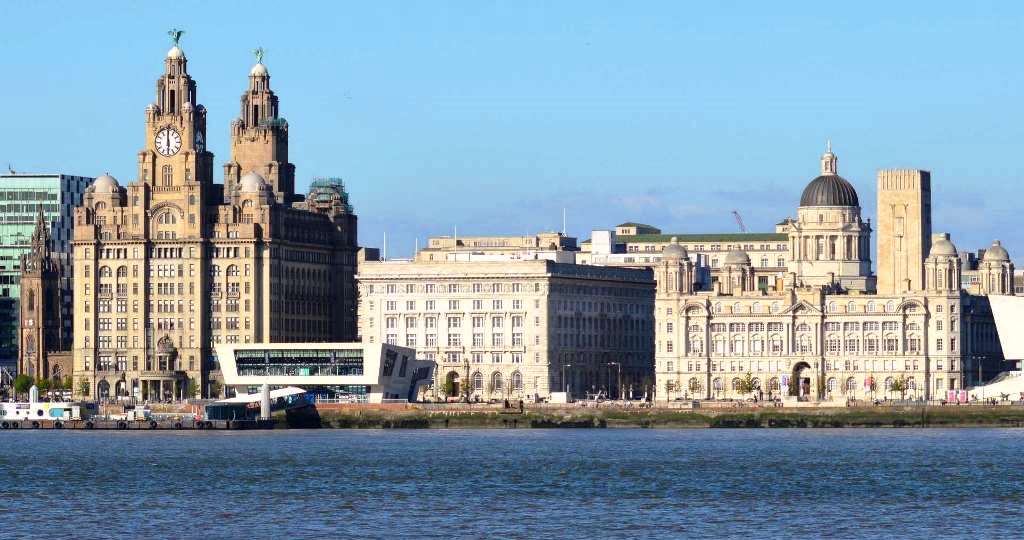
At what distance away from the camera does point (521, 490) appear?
138 metres

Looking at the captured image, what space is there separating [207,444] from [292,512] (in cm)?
7866

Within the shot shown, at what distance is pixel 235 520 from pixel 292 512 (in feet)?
15.9

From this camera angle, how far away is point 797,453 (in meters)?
178

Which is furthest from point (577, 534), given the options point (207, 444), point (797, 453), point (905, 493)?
point (207, 444)

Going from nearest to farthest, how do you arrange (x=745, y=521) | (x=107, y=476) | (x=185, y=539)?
(x=185, y=539) → (x=745, y=521) → (x=107, y=476)

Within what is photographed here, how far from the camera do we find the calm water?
373 ft

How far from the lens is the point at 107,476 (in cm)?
15250

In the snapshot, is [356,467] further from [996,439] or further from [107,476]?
[996,439]

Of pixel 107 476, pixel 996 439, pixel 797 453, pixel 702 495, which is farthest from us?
pixel 996 439

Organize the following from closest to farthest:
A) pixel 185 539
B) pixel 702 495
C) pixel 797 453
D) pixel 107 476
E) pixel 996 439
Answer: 1. pixel 185 539
2. pixel 702 495
3. pixel 107 476
4. pixel 797 453
5. pixel 996 439

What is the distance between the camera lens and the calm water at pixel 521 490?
11381 centimetres

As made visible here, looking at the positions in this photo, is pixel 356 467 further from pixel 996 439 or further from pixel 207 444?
pixel 996 439

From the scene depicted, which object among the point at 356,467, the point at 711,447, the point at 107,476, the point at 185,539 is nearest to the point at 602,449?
the point at 711,447

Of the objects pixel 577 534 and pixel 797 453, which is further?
pixel 797 453
